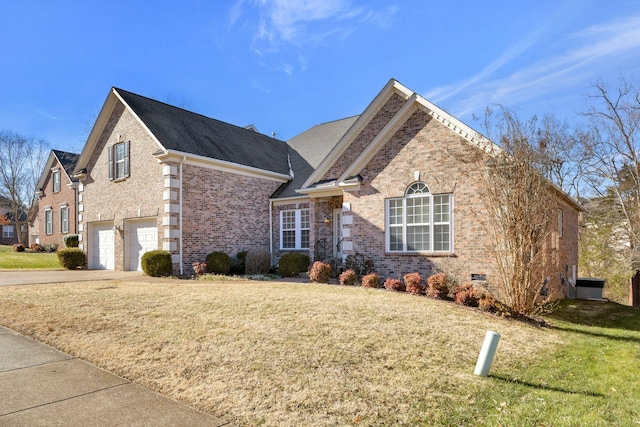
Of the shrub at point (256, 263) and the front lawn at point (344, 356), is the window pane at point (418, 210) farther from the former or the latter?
the shrub at point (256, 263)

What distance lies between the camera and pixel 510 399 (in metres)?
4.58

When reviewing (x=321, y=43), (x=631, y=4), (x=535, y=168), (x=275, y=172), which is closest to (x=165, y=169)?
(x=275, y=172)

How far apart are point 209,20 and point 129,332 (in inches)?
394

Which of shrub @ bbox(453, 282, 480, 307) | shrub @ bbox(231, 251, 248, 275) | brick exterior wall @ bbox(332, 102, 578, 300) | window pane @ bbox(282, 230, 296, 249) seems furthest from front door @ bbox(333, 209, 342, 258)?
shrub @ bbox(453, 282, 480, 307)

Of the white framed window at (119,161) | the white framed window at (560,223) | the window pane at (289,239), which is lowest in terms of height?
the window pane at (289,239)

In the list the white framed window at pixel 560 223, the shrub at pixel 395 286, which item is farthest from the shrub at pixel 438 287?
the white framed window at pixel 560 223

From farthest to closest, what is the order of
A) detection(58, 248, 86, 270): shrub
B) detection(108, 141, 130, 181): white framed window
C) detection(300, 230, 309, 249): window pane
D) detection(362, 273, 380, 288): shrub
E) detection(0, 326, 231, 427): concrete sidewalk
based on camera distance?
detection(58, 248, 86, 270): shrub → detection(300, 230, 309, 249): window pane → detection(108, 141, 130, 181): white framed window → detection(362, 273, 380, 288): shrub → detection(0, 326, 231, 427): concrete sidewalk

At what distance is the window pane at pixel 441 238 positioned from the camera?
12.1 meters

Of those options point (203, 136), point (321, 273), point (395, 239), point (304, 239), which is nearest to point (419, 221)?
point (395, 239)

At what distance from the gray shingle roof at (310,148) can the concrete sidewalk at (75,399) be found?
14.3m

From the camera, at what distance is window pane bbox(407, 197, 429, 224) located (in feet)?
41.4

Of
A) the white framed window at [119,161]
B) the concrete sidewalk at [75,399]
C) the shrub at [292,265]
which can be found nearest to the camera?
the concrete sidewalk at [75,399]

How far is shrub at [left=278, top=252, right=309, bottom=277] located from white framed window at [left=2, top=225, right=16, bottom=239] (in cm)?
5716

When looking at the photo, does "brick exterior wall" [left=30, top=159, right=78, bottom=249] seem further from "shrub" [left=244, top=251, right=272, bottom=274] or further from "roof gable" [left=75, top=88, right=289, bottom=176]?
"shrub" [left=244, top=251, right=272, bottom=274]
